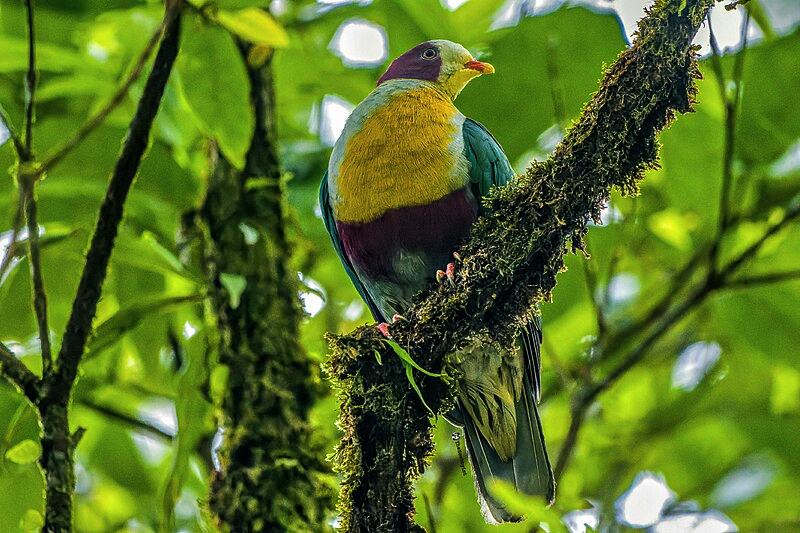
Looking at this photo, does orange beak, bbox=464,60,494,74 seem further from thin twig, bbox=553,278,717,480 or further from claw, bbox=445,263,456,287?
claw, bbox=445,263,456,287

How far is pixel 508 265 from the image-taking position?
7.59 ft

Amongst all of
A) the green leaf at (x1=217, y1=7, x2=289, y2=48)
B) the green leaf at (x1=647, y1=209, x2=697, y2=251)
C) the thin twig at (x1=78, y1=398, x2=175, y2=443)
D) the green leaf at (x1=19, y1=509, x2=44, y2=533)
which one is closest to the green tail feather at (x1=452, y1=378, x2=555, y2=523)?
the green leaf at (x1=647, y1=209, x2=697, y2=251)

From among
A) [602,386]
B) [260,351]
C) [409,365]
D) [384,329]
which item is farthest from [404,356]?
[602,386]

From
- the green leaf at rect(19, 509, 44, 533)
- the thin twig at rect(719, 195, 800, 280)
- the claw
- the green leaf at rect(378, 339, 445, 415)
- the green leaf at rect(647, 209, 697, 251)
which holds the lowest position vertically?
the green leaf at rect(19, 509, 44, 533)

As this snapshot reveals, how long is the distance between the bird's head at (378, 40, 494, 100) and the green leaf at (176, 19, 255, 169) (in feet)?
3.92

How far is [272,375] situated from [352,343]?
0.90m

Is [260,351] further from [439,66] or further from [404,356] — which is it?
[439,66]

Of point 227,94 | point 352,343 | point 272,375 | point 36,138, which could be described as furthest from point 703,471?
point 36,138

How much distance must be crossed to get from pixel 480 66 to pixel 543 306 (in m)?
1.01

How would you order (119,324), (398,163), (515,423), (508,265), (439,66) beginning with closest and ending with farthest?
1. (508,265)
2. (119,324)
3. (398,163)
4. (515,423)
5. (439,66)

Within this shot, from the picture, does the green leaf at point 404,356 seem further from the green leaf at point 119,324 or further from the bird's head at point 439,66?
the bird's head at point 439,66

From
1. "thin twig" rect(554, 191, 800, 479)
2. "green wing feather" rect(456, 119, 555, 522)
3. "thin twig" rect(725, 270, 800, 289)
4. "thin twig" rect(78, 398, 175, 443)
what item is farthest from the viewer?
"thin twig" rect(78, 398, 175, 443)

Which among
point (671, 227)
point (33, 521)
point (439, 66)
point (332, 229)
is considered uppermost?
point (439, 66)

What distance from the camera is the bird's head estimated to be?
12.4ft
